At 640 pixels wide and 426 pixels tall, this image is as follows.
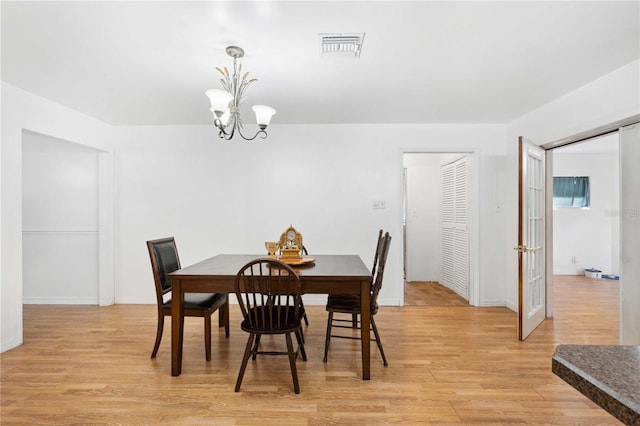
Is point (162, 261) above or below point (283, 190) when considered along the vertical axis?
below

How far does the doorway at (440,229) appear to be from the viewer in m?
4.43

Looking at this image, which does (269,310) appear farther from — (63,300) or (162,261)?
(63,300)

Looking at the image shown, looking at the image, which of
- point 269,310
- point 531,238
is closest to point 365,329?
point 269,310

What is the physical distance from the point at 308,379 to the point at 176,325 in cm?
105

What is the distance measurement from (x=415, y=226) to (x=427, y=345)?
309 centimetres

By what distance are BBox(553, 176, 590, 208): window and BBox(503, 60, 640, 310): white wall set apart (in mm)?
3402

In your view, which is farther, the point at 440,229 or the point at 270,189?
the point at 440,229

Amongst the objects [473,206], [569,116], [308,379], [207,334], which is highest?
[569,116]

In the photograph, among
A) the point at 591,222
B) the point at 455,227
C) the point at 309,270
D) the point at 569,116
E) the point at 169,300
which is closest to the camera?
the point at 309,270

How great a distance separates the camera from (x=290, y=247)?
2.94 m

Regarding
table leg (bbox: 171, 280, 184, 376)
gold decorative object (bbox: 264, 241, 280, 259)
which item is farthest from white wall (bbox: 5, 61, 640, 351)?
table leg (bbox: 171, 280, 184, 376)

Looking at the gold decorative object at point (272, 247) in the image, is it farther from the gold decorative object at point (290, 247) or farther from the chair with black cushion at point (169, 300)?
the chair with black cushion at point (169, 300)

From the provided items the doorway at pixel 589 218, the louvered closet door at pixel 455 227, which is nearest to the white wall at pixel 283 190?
Answer: the louvered closet door at pixel 455 227

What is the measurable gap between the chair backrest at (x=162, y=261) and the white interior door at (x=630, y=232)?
12.4ft
